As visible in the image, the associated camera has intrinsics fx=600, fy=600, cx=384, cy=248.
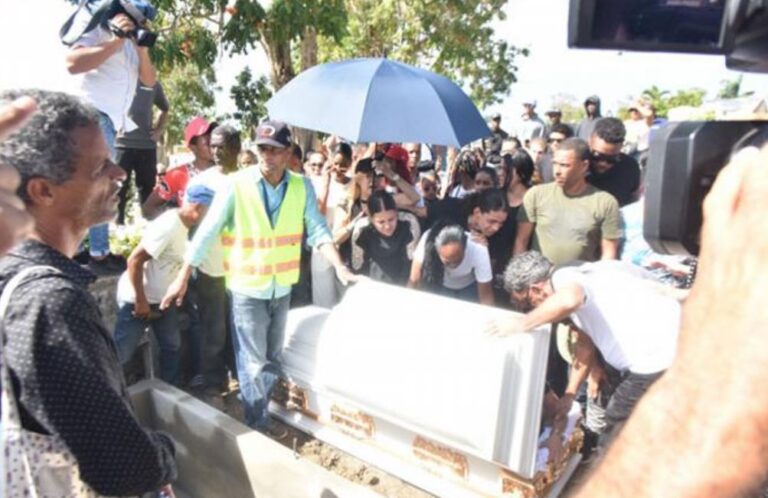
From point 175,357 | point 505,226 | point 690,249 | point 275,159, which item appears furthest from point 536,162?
point 690,249

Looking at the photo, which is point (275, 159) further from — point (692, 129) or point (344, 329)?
point (692, 129)

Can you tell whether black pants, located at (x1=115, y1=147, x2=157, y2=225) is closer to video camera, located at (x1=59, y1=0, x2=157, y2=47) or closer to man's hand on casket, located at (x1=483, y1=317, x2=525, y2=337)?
video camera, located at (x1=59, y1=0, x2=157, y2=47)

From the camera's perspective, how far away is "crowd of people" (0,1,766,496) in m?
0.76

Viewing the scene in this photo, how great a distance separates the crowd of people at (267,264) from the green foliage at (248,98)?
8313 mm

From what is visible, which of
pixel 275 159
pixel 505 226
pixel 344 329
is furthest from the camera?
pixel 505 226

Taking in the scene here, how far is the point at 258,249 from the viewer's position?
3.25 meters

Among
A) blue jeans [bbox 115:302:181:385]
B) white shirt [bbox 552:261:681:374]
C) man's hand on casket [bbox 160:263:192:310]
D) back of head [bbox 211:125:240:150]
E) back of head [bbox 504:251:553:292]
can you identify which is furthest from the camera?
back of head [bbox 211:125:240:150]

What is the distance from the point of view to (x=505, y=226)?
13.2 ft

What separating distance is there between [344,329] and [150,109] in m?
2.77

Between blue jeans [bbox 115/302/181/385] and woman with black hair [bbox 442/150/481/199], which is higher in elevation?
woman with black hair [bbox 442/150/481/199]

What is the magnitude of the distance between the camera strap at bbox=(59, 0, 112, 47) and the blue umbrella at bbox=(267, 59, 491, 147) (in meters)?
1.67

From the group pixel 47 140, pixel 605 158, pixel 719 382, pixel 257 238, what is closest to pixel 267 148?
pixel 257 238

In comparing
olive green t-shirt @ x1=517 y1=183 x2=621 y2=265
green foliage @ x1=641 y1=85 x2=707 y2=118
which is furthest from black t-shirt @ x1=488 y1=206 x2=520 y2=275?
green foliage @ x1=641 y1=85 x2=707 y2=118

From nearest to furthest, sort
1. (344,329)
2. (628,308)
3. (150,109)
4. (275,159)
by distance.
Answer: (628,308)
(344,329)
(275,159)
(150,109)
